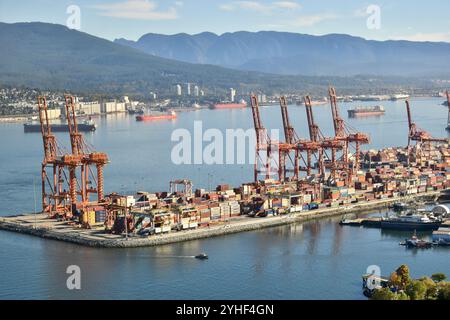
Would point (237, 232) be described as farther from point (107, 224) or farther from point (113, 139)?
point (113, 139)

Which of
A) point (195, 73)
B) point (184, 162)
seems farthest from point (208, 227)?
point (195, 73)

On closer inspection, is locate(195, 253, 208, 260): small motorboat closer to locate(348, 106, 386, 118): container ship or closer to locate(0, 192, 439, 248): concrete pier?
locate(0, 192, 439, 248): concrete pier

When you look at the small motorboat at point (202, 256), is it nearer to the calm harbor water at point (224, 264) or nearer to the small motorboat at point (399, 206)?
the calm harbor water at point (224, 264)

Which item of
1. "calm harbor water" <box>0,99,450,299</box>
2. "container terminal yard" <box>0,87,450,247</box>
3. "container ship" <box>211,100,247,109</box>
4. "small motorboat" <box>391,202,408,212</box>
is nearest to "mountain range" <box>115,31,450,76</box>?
"container ship" <box>211,100,247,109</box>

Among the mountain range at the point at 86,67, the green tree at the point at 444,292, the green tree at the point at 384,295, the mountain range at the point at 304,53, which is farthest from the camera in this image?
the mountain range at the point at 304,53

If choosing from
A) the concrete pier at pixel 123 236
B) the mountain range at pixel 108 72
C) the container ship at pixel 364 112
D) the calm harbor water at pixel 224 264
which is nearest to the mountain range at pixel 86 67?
the mountain range at pixel 108 72

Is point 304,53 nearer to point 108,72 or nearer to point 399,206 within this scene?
point 108,72

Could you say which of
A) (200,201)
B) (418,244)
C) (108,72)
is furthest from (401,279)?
(108,72)
